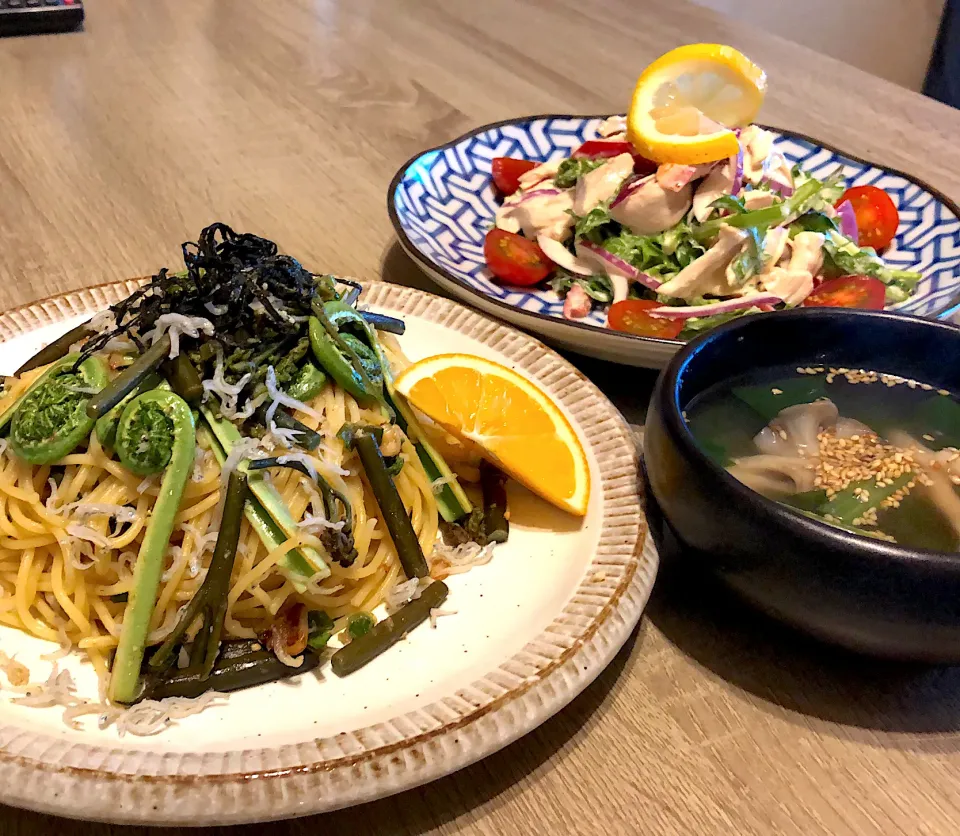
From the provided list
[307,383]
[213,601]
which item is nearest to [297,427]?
[307,383]

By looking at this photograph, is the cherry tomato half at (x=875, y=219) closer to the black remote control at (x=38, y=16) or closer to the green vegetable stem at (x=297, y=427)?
the green vegetable stem at (x=297, y=427)

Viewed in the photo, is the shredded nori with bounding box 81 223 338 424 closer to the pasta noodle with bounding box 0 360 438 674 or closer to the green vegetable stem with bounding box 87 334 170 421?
the green vegetable stem with bounding box 87 334 170 421

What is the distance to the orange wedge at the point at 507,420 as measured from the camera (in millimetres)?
1552

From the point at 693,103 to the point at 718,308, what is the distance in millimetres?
691

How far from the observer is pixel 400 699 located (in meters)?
1.25

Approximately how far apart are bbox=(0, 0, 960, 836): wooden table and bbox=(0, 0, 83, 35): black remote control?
0.08m

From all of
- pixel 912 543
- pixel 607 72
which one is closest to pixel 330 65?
pixel 607 72

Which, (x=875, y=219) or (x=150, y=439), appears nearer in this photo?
(x=150, y=439)

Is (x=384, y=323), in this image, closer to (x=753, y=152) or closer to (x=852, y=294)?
(x=852, y=294)

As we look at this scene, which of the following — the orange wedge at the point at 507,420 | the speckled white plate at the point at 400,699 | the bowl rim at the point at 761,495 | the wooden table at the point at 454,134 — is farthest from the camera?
the orange wedge at the point at 507,420

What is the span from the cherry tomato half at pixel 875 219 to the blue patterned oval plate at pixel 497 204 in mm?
46

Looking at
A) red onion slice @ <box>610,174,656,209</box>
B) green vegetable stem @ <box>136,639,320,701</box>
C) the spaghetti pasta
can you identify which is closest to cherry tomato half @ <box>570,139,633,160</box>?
red onion slice @ <box>610,174,656,209</box>

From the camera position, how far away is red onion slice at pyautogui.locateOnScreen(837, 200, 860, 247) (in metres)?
2.42

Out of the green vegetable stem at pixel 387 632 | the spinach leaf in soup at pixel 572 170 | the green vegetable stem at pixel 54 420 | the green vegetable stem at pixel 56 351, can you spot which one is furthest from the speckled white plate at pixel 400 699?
the spinach leaf in soup at pixel 572 170
